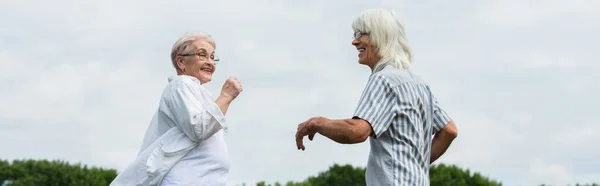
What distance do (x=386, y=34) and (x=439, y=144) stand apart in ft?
3.99

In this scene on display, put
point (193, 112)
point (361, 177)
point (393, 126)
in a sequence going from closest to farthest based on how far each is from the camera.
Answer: point (393, 126)
point (193, 112)
point (361, 177)

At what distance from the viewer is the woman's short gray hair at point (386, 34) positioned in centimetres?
508

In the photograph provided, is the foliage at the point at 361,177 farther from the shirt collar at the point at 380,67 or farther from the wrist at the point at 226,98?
the shirt collar at the point at 380,67

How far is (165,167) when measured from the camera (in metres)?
5.35

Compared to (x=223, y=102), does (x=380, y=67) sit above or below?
above

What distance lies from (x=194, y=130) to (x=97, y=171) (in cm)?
1230

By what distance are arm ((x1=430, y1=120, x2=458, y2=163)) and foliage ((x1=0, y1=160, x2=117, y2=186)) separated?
466 inches

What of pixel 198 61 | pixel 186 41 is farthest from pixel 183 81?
pixel 186 41

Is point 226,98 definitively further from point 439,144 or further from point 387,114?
point 439,144

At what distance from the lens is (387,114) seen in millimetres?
4824

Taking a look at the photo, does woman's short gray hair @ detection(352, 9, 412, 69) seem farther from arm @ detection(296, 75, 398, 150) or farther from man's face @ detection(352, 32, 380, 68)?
arm @ detection(296, 75, 398, 150)

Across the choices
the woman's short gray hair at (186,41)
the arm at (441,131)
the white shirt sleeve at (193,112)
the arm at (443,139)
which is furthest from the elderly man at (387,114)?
the woman's short gray hair at (186,41)

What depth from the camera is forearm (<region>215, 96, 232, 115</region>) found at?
17.5 ft

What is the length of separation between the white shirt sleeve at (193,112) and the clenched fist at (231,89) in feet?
0.37
